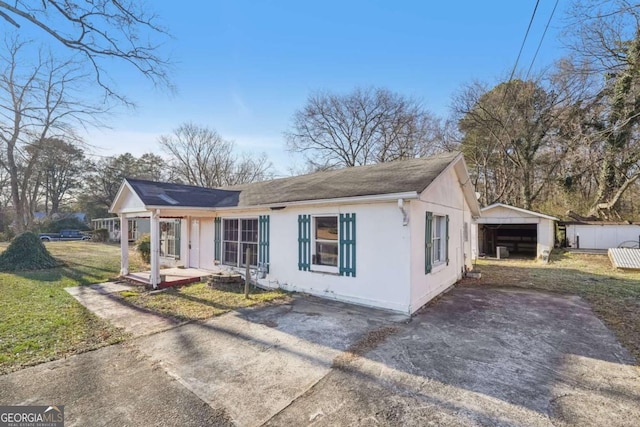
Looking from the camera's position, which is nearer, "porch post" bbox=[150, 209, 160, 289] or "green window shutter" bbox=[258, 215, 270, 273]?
"porch post" bbox=[150, 209, 160, 289]

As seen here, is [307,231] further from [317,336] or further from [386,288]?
[317,336]

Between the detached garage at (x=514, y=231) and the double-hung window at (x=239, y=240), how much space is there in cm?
1226

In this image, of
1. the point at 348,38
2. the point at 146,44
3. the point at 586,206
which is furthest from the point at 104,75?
the point at 586,206

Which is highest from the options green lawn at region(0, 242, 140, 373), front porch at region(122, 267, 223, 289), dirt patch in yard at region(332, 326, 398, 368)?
front porch at region(122, 267, 223, 289)

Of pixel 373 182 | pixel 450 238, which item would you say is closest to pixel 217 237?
pixel 373 182

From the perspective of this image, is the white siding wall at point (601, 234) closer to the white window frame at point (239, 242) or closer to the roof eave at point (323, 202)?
the roof eave at point (323, 202)

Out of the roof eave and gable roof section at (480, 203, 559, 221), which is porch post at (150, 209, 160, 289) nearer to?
the roof eave

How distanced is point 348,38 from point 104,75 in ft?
27.0

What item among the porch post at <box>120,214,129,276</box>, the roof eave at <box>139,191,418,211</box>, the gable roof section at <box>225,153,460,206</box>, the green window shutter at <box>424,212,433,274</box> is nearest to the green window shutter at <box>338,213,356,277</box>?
the roof eave at <box>139,191,418,211</box>

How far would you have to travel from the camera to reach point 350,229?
6.82m

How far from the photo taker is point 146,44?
803 centimetres

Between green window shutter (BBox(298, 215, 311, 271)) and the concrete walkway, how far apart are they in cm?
310

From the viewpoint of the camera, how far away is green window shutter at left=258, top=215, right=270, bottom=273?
8.64 metres

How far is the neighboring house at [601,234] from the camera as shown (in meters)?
15.5
